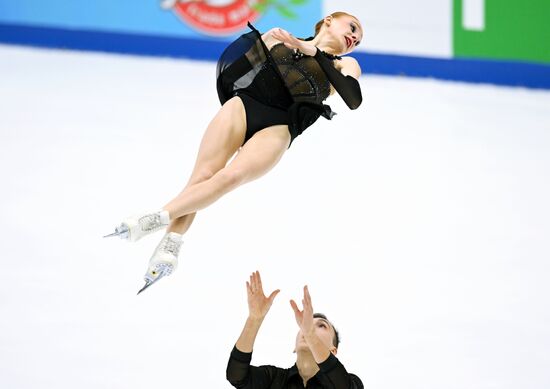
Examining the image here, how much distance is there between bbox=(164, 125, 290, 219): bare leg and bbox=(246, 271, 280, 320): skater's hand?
35cm

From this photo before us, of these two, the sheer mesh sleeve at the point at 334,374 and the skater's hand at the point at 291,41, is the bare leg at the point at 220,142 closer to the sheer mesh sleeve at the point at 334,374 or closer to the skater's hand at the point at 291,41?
the skater's hand at the point at 291,41

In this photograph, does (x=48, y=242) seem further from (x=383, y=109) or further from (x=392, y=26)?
(x=392, y=26)

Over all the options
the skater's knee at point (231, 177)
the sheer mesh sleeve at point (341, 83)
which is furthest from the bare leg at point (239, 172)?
the sheer mesh sleeve at point (341, 83)

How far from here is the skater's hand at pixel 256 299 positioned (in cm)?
387

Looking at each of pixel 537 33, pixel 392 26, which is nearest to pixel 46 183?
pixel 392 26

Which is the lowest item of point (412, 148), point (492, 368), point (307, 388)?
point (307, 388)

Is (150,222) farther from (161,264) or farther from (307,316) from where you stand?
(307,316)

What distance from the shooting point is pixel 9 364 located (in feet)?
14.1

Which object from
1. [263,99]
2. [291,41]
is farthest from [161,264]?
[291,41]

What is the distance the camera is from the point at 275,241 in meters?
5.70

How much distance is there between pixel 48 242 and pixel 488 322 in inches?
91.7

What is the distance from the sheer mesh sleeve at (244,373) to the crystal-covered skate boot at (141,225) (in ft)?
1.86

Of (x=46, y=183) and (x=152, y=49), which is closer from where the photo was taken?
(x=46, y=183)

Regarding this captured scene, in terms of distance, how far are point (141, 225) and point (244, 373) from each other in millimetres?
700
